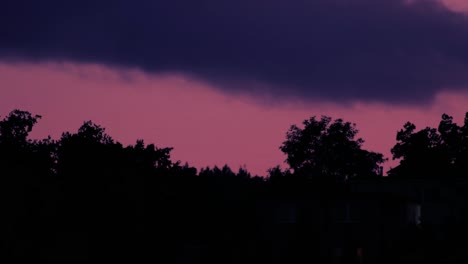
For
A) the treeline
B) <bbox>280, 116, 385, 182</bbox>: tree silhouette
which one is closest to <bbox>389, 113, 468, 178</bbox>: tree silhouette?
<bbox>280, 116, 385, 182</bbox>: tree silhouette

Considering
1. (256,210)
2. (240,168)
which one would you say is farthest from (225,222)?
(240,168)

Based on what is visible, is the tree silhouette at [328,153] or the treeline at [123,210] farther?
the tree silhouette at [328,153]

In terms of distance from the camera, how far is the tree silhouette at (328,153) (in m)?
126

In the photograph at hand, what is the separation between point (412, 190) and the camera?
243 feet

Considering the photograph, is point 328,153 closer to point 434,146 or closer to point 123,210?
point 434,146

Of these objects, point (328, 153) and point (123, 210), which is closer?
point (123, 210)

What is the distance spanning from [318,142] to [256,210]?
67167 mm

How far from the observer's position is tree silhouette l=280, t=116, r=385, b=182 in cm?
12581

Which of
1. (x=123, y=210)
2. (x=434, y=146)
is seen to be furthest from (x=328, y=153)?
(x=123, y=210)

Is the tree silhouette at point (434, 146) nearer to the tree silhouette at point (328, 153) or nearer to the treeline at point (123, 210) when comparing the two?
the tree silhouette at point (328, 153)

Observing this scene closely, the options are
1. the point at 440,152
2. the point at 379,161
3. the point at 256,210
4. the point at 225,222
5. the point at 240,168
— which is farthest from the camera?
the point at 240,168

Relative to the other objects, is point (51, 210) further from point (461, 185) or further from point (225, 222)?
point (461, 185)

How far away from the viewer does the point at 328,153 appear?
416 ft

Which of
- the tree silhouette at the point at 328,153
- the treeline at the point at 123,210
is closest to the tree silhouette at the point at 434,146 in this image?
the tree silhouette at the point at 328,153
